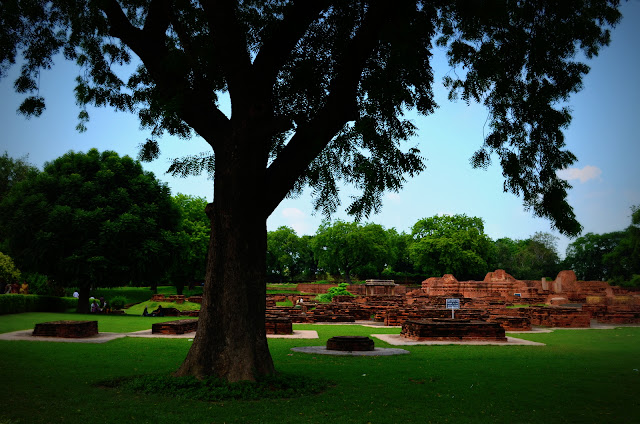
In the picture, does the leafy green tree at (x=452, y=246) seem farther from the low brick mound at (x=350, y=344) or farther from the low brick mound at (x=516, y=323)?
the low brick mound at (x=350, y=344)

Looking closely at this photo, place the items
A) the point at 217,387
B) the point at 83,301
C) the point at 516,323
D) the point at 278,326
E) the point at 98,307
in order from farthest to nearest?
the point at 98,307 < the point at 83,301 < the point at 516,323 < the point at 278,326 < the point at 217,387

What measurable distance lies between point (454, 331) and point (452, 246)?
43944mm

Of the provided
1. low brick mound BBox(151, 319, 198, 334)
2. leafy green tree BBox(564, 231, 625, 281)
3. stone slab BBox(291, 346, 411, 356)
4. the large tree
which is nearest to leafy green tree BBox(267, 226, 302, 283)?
leafy green tree BBox(564, 231, 625, 281)

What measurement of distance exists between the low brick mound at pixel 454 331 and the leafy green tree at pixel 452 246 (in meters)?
43.2

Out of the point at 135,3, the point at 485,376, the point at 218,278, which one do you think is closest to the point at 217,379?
the point at 218,278

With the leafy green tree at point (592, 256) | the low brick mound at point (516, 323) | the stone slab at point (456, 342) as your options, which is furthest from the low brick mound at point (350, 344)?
the leafy green tree at point (592, 256)

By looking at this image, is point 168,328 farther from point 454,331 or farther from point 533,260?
point 533,260

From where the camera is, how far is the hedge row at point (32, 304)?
19766 millimetres

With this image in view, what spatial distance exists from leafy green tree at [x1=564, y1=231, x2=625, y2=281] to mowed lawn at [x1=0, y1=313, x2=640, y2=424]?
72.4 m

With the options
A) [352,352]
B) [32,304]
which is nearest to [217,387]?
[352,352]

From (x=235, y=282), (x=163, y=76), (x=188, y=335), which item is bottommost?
(x=188, y=335)

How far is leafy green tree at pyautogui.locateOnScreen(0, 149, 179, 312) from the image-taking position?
71.4 ft

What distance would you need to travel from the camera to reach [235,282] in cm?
681

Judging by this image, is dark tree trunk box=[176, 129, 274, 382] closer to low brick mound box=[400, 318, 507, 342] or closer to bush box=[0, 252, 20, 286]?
low brick mound box=[400, 318, 507, 342]
